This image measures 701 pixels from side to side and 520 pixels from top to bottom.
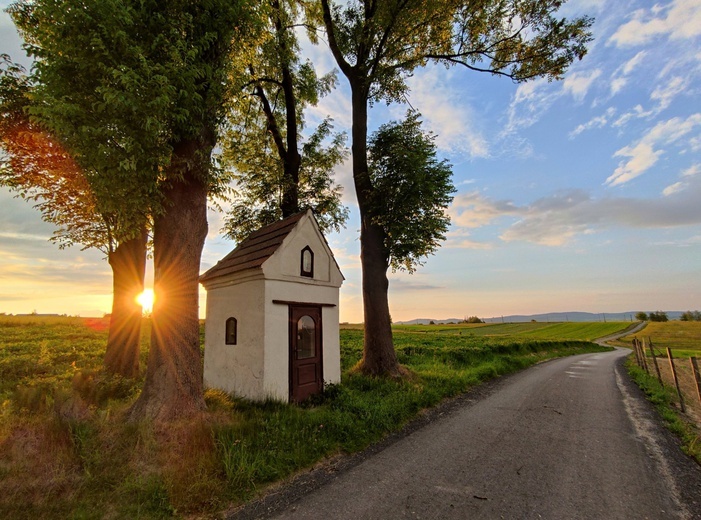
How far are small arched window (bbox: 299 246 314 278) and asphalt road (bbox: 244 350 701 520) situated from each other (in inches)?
206

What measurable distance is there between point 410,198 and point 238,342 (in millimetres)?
7695

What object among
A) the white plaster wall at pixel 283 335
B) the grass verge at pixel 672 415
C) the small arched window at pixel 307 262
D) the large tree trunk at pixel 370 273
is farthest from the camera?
the large tree trunk at pixel 370 273

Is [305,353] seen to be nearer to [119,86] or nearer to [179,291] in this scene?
[179,291]

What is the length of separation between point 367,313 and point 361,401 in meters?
4.59

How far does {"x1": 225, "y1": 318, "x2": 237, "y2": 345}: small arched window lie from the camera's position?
958 centimetres

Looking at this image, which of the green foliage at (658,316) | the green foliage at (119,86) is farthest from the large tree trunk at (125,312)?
the green foliage at (658,316)

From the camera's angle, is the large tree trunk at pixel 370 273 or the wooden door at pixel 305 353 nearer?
the wooden door at pixel 305 353

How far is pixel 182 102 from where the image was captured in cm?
741

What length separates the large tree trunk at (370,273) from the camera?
40.3 ft

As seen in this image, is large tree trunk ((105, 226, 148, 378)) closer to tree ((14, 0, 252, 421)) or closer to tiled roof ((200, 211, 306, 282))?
tiled roof ((200, 211, 306, 282))

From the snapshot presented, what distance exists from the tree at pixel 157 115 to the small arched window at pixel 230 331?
1.85 metres

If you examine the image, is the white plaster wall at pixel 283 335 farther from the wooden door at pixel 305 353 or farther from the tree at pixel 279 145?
the tree at pixel 279 145

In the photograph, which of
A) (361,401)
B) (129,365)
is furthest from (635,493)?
(129,365)

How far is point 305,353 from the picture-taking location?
9.63 m
